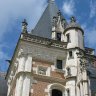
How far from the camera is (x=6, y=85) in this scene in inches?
1479

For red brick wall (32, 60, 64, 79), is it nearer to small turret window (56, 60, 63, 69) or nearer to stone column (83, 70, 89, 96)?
small turret window (56, 60, 63, 69)

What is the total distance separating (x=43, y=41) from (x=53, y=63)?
8.23 feet

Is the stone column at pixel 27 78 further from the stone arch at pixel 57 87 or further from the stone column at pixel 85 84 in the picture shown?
the stone column at pixel 85 84

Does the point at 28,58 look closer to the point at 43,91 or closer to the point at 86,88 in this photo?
the point at 43,91

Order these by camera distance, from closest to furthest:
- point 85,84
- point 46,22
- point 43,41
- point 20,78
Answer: point 85,84 → point 20,78 → point 43,41 → point 46,22

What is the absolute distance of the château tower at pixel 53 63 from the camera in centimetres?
2808

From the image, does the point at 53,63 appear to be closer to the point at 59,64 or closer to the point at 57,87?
the point at 59,64

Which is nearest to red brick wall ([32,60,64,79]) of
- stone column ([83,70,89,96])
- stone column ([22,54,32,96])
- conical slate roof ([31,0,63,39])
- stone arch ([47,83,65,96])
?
stone column ([22,54,32,96])

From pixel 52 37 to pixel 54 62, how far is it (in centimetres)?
380

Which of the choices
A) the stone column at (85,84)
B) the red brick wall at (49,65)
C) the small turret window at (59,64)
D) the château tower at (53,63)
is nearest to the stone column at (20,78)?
the château tower at (53,63)

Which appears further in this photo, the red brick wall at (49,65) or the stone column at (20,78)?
the red brick wall at (49,65)

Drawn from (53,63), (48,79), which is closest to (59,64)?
(53,63)

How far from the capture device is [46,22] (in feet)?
120

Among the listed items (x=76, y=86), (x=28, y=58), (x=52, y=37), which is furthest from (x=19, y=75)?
(x=52, y=37)
